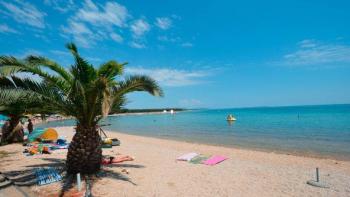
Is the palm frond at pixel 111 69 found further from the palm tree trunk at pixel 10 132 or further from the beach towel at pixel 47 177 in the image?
the palm tree trunk at pixel 10 132

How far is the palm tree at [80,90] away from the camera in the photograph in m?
7.05

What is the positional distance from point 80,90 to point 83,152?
1883 mm

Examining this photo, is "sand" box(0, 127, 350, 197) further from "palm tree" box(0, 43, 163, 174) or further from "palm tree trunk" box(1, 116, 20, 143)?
"palm tree trunk" box(1, 116, 20, 143)

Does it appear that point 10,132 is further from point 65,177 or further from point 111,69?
point 111,69

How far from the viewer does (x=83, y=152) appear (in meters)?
7.64

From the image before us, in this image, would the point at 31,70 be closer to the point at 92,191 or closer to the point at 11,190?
the point at 11,190

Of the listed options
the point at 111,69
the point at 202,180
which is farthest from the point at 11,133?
the point at 202,180

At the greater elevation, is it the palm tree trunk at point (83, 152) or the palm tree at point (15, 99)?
the palm tree at point (15, 99)

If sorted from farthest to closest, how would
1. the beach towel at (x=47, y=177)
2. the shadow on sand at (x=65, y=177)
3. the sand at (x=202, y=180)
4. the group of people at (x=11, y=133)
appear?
the group of people at (x=11, y=133) < the beach towel at (x=47, y=177) < the shadow on sand at (x=65, y=177) < the sand at (x=202, y=180)

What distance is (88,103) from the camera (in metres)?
7.39

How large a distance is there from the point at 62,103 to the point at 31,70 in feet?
3.91

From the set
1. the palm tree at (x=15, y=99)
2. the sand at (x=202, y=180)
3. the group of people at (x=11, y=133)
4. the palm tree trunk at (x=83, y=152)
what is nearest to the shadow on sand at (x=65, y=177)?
the sand at (x=202, y=180)

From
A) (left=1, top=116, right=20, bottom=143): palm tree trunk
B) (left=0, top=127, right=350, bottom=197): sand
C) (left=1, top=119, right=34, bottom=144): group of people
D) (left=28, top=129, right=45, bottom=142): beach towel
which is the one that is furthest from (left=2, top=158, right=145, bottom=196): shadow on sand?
(left=1, top=119, right=34, bottom=144): group of people

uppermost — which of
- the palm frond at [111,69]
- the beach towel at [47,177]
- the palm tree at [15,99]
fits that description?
the palm frond at [111,69]
